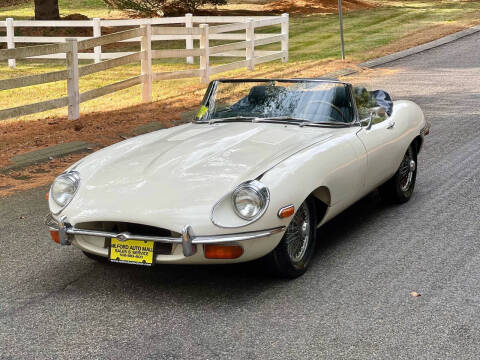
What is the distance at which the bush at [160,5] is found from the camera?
1190 inches

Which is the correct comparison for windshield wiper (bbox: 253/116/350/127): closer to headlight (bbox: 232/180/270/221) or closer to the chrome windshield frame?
the chrome windshield frame

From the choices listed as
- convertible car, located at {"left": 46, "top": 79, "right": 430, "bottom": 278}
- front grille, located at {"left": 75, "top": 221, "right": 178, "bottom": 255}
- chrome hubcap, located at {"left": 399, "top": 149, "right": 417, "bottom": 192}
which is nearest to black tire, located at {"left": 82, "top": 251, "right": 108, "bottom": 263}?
convertible car, located at {"left": 46, "top": 79, "right": 430, "bottom": 278}

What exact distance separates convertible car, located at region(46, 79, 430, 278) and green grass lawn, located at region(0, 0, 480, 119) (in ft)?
26.0

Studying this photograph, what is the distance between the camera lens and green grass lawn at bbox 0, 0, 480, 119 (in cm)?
1602

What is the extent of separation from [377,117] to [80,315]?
3.23 meters

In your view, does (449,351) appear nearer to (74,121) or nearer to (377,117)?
(377,117)

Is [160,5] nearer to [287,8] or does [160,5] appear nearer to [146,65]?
[287,8]

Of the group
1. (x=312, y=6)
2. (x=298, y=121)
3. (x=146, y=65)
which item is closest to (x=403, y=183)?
(x=298, y=121)

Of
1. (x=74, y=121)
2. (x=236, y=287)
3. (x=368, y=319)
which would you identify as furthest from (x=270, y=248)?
(x=74, y=121)

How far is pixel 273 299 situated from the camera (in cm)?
510

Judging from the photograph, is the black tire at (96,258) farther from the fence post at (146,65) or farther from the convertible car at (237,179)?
the fence post at (146,65)

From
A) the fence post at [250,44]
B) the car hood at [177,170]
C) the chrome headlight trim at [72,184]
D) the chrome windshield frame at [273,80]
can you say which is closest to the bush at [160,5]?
the fence post at [250,44]

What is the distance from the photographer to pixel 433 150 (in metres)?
9.77

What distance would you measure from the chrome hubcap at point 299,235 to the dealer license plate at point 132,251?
946 millimetres
